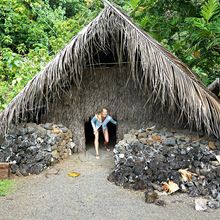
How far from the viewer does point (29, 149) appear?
18.3 ft

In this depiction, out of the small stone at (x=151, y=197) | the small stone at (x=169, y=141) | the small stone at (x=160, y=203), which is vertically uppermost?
the small stone at (x=169, y=141)

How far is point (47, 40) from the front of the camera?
11.9 meters

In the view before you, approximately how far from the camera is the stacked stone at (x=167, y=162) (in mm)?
4887

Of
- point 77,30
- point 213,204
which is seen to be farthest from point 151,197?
point 77,30

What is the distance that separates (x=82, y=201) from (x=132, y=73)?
7.19ft

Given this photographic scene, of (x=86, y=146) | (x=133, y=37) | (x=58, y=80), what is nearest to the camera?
(x=133, y=37)

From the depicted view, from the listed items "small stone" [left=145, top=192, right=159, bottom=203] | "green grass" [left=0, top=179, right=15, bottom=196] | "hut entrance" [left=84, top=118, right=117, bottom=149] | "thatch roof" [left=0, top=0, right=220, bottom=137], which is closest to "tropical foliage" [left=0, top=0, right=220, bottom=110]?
"thatch roof" [left=0, top=0, right=220, bottom=137]

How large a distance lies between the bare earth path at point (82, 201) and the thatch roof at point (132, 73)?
1.10m

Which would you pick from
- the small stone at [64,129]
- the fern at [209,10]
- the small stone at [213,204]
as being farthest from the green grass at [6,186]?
the fern at [209,10]

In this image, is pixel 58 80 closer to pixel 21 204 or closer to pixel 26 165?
pixel 26 165

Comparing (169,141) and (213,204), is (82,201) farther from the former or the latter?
(213,204)

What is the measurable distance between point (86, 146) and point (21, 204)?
2.25m

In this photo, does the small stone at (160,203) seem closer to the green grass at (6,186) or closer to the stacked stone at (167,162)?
the stacked stone at (167,162)

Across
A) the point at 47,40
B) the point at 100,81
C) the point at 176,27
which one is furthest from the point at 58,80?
the point at 47,40
